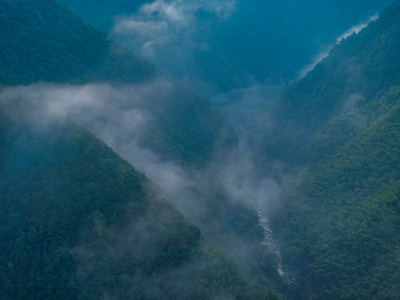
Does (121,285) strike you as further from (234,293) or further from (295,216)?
(295,216)

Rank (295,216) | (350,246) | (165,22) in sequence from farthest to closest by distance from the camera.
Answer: (165,22), (295,216), (350,246)

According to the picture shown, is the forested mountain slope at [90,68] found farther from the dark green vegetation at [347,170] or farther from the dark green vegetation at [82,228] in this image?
the dark green vegetation at [347,170]

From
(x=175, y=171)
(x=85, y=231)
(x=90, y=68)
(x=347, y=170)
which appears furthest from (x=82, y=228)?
(x=347, y=170)

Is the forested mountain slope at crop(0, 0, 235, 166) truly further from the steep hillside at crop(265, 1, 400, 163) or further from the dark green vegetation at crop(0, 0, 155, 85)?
the steep hillside at crop(265, 1, 400, 163)

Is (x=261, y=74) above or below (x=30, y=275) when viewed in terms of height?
above

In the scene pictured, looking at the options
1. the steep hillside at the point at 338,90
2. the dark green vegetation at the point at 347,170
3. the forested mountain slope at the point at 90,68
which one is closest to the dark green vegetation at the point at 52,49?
the forested mountain slope at the point at 90,68

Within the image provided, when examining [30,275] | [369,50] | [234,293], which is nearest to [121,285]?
[30,275]
